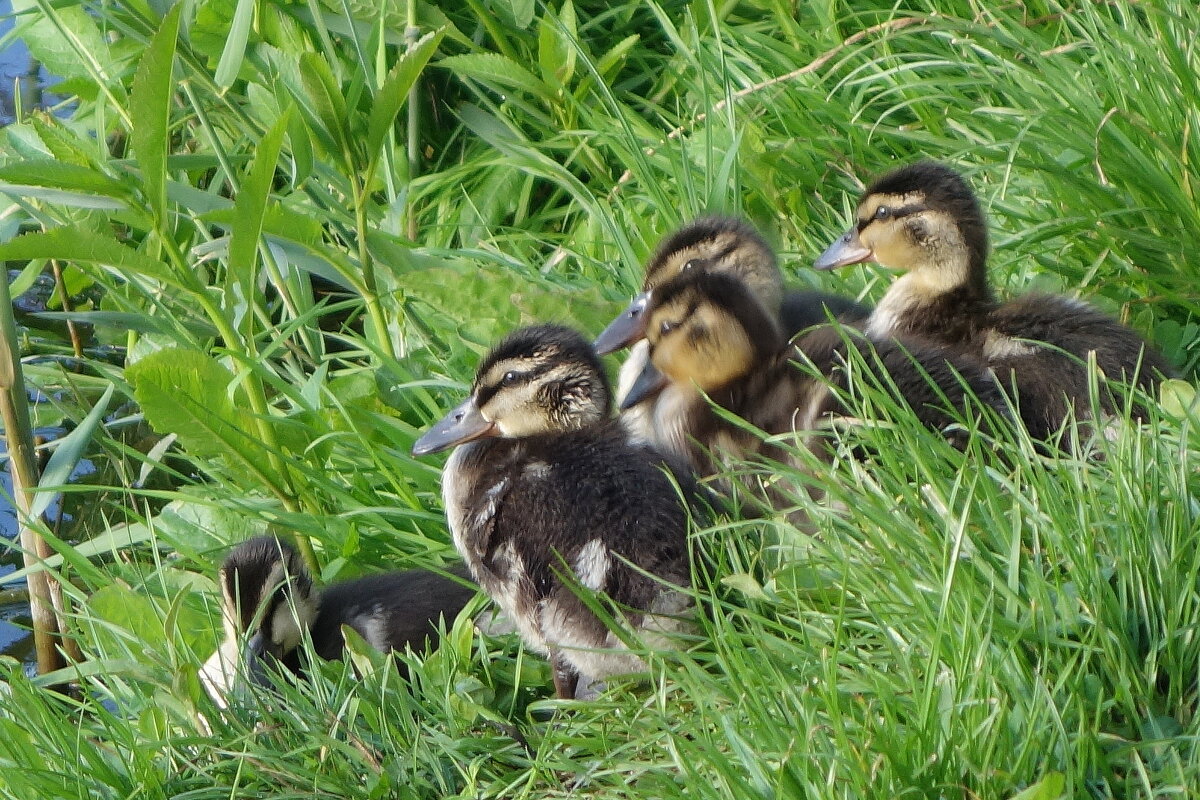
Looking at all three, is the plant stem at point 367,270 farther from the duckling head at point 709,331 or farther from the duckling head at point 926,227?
the duckling head at point 926,227

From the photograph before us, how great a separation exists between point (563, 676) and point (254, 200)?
1.24 meters

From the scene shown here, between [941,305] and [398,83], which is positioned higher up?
[398,83]

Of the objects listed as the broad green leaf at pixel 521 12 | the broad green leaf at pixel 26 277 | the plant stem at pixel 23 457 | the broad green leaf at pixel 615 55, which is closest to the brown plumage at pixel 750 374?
the plant stem at pixel 23 457

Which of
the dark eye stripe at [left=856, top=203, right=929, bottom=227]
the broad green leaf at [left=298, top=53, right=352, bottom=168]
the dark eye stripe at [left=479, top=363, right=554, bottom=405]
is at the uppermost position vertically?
the broad green leaf at [left=298, top=53, right=352, bottom=168]

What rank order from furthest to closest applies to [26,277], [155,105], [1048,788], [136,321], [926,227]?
[26,277] < [136,321] < [926,227] < [155,105] < [1048,788]

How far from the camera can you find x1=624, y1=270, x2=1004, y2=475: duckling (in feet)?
9.37

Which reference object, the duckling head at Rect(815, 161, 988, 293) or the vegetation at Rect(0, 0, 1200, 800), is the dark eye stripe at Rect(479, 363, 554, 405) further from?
the duckling head at Rect(815, 161, 988, 293)

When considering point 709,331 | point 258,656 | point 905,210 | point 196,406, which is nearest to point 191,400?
point 196,406

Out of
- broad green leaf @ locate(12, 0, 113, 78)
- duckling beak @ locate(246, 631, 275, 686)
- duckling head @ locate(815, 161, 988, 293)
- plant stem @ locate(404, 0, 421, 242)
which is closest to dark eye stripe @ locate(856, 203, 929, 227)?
duckling head @ locate(815, 161, 988, 293)

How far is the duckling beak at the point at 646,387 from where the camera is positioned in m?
3.37

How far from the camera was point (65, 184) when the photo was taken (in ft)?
10.5

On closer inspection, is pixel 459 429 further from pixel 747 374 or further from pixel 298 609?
pixel 747 374

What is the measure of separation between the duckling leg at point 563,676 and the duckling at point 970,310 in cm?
96

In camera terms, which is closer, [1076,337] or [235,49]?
[1076,337]
